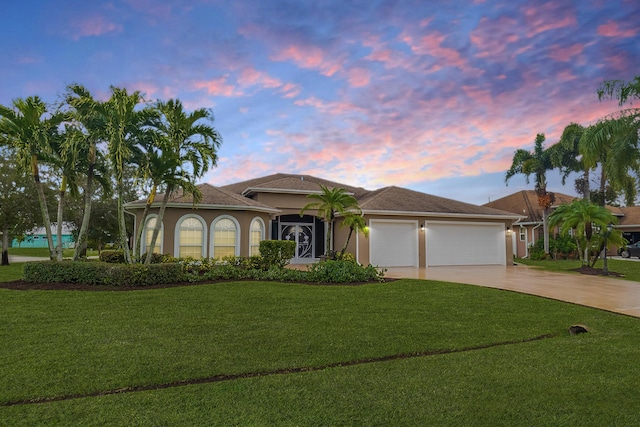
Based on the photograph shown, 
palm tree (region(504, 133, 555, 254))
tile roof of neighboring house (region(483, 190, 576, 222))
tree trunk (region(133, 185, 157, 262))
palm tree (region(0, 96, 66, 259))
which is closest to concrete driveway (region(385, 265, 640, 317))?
tree trunk (region(133, 185, 157, 262))

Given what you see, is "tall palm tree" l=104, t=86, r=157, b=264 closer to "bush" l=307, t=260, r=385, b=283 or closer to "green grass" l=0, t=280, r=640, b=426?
"green grass" l=0, t=280, r=640, b=426

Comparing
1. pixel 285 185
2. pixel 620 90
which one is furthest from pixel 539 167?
pixel 285 185

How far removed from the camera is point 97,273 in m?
11.0

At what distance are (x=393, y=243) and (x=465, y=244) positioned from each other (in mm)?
4471

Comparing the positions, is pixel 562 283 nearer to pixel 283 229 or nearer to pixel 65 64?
pixel 283 229

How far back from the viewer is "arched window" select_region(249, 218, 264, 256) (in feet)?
59.6

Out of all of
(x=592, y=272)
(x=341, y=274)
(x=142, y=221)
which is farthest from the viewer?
(x=592, y=272)

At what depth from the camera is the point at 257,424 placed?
357 centimetres

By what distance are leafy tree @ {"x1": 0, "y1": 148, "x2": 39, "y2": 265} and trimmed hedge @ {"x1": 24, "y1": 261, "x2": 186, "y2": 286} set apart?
1265cm

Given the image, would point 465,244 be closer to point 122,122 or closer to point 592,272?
point 592,272

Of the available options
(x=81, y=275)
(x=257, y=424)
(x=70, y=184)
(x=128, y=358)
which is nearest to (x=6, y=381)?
(x=128, y=358)

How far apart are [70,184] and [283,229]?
11.4m

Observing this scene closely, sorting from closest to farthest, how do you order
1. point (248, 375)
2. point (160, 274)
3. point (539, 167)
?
point (248, 375), point (160, 274), point (539, 167)

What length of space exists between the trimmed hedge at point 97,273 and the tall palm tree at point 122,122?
2.07m
